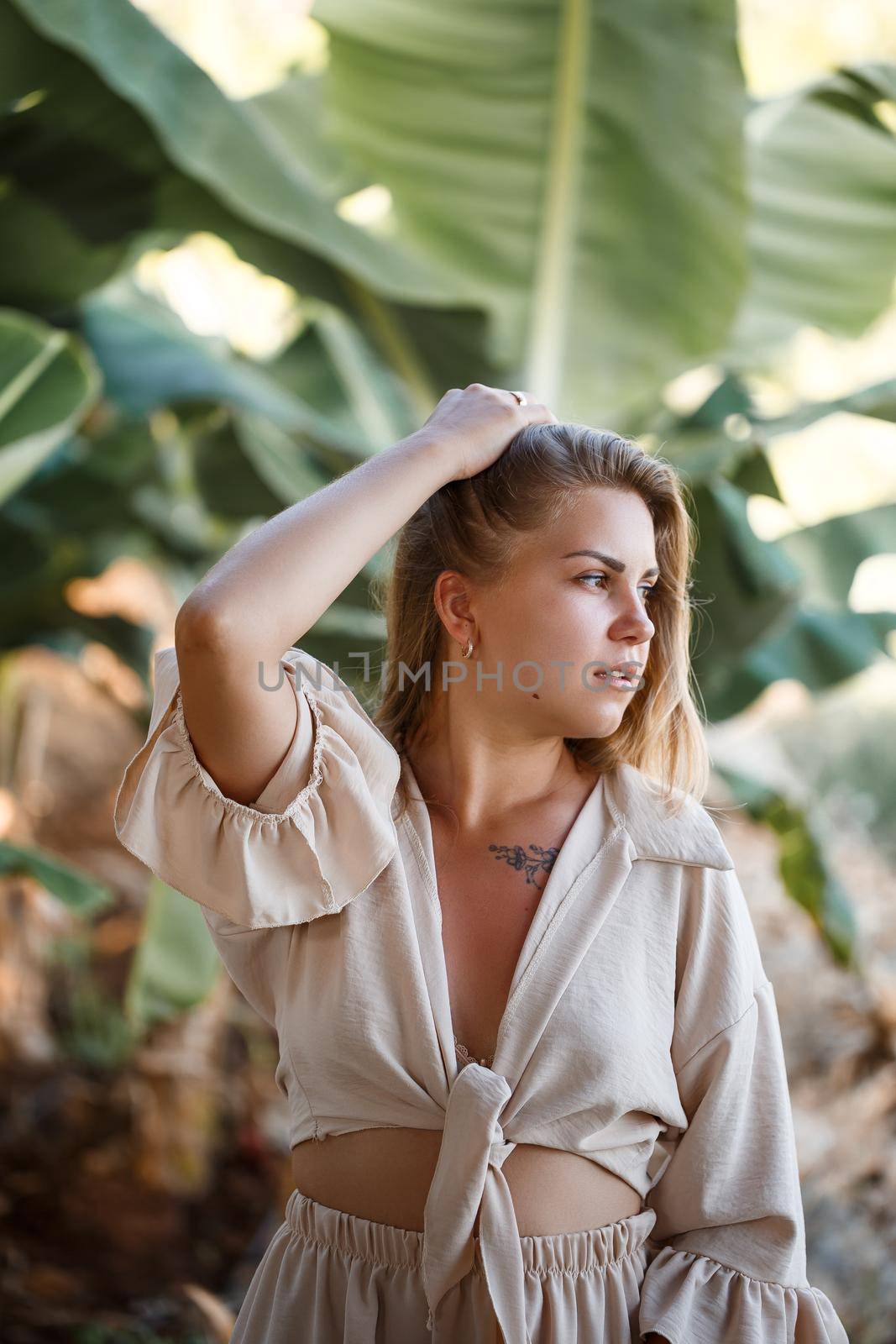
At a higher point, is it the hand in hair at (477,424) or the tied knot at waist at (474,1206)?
the hand in hair at (477,424)

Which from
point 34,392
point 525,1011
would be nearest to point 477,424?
point 525,1011

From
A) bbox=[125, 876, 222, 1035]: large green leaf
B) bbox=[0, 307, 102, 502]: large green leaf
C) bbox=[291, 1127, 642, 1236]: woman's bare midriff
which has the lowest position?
bbox=[125, 876, 222, 1035]: large green leaf

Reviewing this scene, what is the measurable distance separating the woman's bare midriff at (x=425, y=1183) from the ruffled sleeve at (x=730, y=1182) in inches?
3.7

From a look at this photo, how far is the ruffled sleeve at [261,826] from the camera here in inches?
47.0

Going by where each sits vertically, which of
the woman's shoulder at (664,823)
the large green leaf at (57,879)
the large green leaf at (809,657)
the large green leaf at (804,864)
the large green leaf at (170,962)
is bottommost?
the large green leaf at (804,864)

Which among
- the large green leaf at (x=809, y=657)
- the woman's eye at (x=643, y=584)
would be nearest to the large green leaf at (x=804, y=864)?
the large green leaf at (x=809, y=657)

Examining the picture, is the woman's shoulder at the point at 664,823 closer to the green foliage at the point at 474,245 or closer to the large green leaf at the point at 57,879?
the green foliage at the point at 474,245

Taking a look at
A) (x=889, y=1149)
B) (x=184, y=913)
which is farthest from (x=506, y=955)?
(x=889, y=1149)

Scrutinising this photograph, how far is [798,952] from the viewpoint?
4180 mm

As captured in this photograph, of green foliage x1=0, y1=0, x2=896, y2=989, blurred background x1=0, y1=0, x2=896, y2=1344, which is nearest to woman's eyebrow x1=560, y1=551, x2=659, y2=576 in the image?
blurred background x1=0, y1=0, x2=896, y2=1344

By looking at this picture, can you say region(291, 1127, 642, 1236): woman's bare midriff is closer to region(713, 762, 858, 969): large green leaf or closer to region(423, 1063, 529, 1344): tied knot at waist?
region(423, 1063, 529, 1344): tied knot at waist

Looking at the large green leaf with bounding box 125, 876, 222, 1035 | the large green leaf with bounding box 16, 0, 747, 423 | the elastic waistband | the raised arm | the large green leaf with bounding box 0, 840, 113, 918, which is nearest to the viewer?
the raised arm

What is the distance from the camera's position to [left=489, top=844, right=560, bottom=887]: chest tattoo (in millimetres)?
1341

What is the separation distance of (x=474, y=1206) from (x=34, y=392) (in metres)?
1.65
